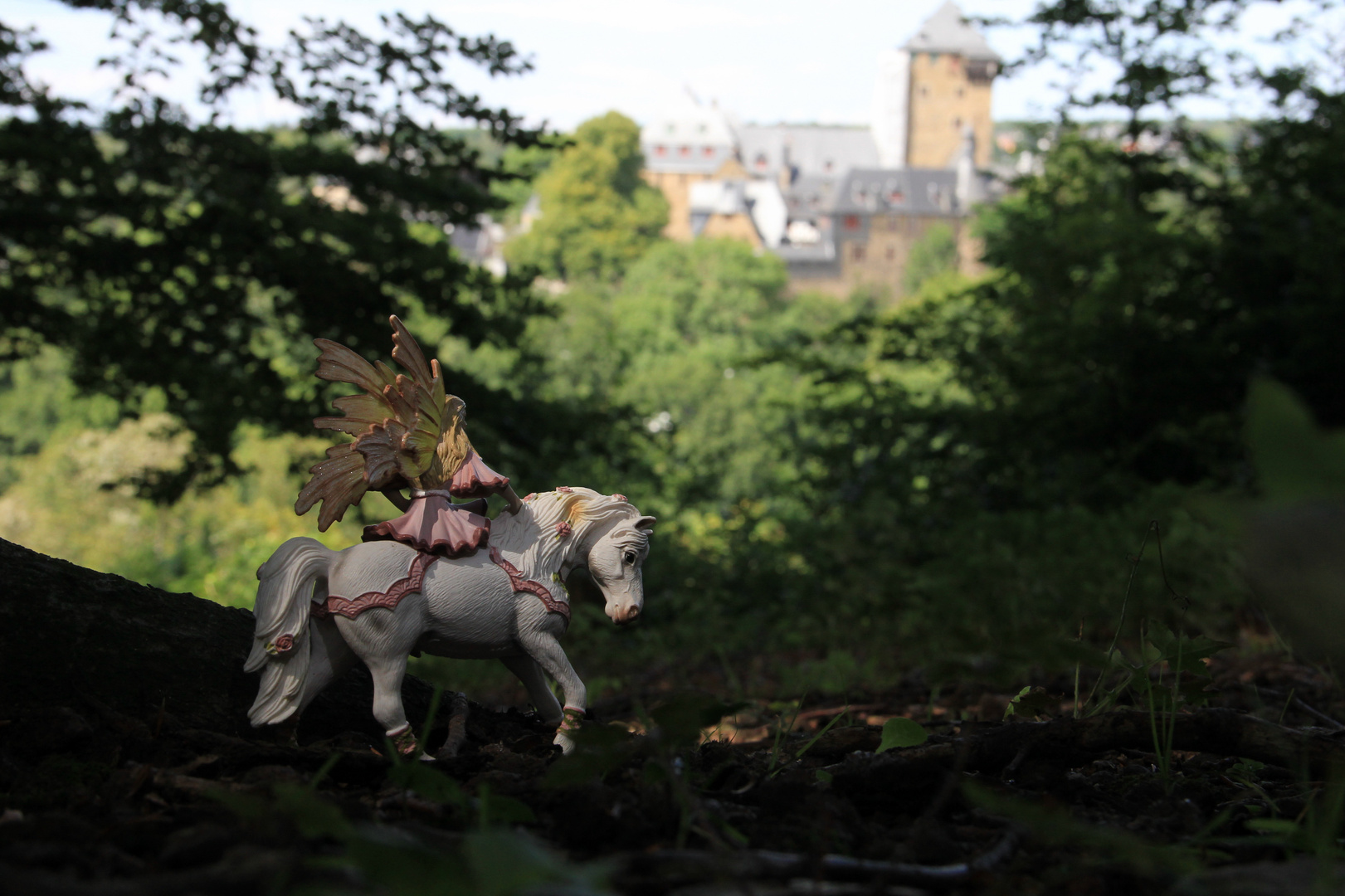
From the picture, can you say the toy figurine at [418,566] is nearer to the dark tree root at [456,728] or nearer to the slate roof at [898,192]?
the dark tree root at [456,728]

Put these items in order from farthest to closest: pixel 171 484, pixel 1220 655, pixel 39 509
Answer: pixel 39 509 → pixel 171 484 → pixel 1220 655

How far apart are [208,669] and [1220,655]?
13.4 feet

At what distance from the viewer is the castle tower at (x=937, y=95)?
97.4m

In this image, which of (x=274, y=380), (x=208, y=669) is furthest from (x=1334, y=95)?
(x=208, y=669)

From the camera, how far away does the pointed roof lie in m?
97.2

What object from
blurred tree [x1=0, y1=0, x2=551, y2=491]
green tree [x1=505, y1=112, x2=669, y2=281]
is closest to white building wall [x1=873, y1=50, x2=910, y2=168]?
green tree [x1=505, y1=112, x2=669, y2=281]

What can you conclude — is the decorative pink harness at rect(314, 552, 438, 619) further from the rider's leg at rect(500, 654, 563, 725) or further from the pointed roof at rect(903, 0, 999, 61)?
the pointed roof at rect(903, 0, 999, 61)

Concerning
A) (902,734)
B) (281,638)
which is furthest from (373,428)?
(902,734)

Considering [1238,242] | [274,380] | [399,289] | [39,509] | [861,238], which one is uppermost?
[861,238]

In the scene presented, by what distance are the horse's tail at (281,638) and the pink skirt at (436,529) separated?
0.16 m

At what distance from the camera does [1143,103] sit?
1115cm

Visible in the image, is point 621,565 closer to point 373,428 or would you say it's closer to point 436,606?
point 436,606

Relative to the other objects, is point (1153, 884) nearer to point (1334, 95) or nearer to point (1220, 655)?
point (1220, 655)

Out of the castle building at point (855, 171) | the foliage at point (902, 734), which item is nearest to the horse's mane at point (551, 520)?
the foliage at point (902, 734)
